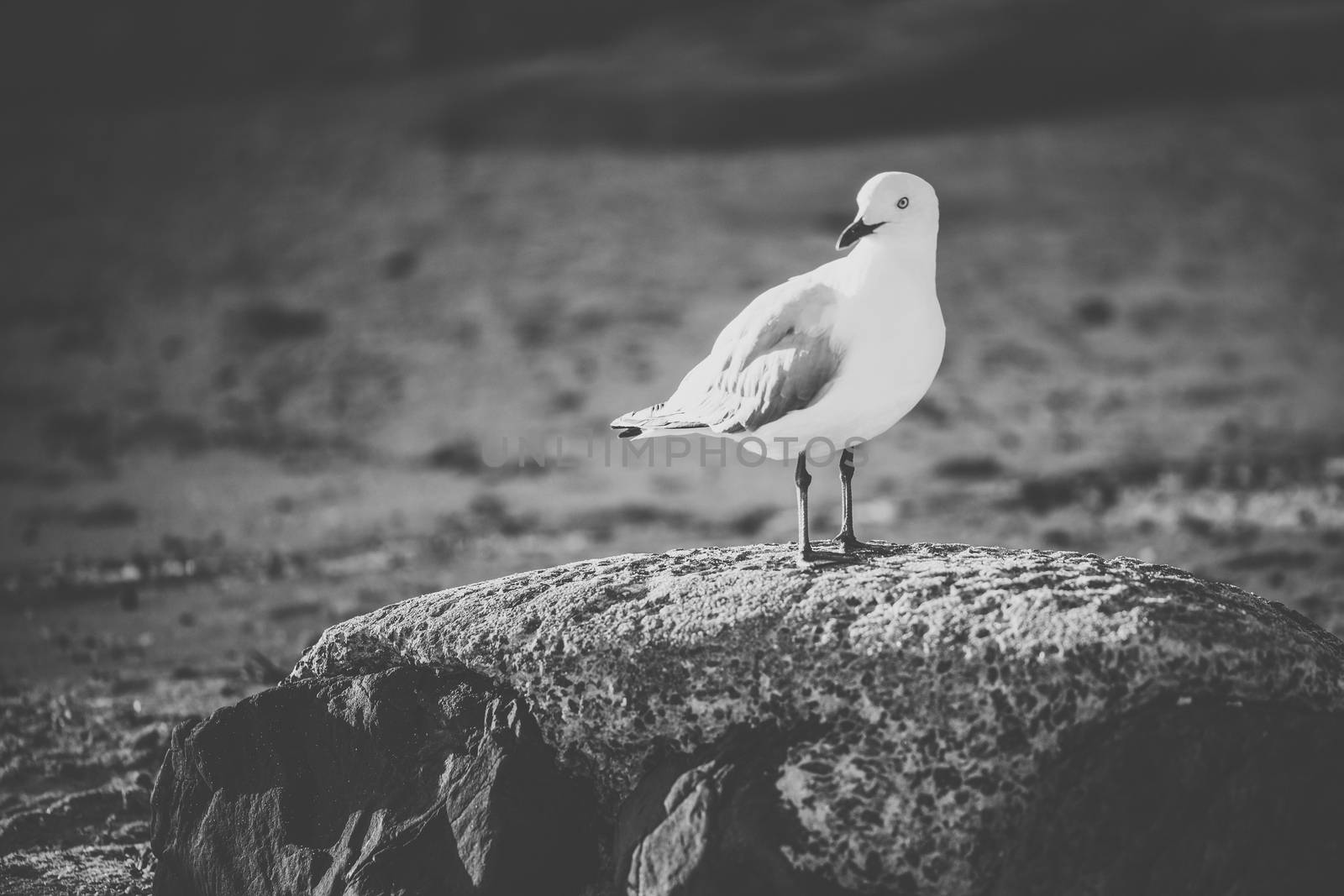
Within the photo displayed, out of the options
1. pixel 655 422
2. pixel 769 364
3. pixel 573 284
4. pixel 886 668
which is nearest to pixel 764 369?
pixel 769 364

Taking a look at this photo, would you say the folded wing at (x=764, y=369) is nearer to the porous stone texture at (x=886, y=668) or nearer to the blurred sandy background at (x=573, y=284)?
the porous stone texture at (x=886, y=668)

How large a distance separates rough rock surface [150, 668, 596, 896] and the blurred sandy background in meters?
2.46

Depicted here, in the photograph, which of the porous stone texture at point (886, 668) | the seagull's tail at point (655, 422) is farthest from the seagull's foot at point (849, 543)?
the seagull's tail at point (655, 422)

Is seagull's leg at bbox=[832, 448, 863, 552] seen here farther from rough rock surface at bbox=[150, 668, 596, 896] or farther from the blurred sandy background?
the blurred sandy background

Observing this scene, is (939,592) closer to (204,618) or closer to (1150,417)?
(204,618)

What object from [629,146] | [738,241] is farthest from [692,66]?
[738,241]

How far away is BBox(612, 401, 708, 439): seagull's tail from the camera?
5.89m

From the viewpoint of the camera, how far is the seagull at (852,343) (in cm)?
548

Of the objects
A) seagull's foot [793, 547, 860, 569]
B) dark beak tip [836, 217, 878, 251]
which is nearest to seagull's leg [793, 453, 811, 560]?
seagull's foot [793, 547, 860, 569]

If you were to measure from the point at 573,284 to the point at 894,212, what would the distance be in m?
11.6

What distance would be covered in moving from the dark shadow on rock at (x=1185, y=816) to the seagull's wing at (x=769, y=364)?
1.67 meters

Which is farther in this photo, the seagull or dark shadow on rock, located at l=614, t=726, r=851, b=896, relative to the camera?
the seagull

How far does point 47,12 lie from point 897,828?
28.5 m

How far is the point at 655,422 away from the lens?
5.97 m
